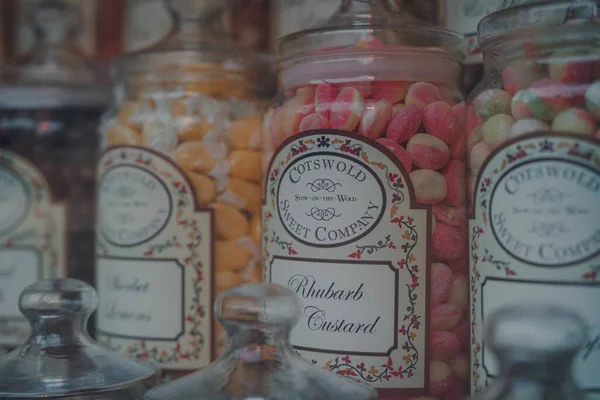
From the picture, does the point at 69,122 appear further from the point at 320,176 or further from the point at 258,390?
the point at 258,390

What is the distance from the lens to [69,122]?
29.3 inches

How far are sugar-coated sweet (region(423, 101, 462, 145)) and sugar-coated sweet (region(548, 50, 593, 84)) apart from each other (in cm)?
9

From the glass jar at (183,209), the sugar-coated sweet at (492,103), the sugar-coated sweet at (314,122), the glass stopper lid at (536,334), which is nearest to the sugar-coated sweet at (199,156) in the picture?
the glass jar at (183,209)

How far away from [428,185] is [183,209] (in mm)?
195

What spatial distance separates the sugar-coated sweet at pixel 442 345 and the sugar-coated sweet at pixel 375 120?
0.13 metres

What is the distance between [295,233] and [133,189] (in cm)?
16

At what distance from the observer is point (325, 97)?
526mm

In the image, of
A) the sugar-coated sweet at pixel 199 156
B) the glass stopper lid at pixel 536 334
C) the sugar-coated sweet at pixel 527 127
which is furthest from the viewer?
the sugar-coated sweet at pixel 199 156

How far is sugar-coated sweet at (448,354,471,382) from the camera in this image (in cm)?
52

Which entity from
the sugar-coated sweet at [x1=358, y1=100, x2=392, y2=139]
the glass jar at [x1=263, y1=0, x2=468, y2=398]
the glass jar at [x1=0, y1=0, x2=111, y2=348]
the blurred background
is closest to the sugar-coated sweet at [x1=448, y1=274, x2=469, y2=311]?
the glass jar at [x1=263, y1=0, x2=468, y2=398]

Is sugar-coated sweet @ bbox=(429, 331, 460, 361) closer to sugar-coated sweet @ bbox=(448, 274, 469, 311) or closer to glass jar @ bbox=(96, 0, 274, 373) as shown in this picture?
sugar-coated sweet @ bbox=(448, 274, 469, 311)

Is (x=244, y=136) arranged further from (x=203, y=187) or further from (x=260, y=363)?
(x=260, y=363)

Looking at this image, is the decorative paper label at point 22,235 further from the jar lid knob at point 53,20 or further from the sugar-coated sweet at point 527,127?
the sugar-coated sweet at point 527,127

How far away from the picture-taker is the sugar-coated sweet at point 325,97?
52cm
